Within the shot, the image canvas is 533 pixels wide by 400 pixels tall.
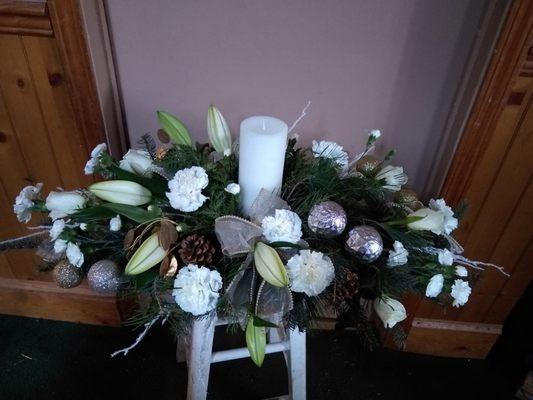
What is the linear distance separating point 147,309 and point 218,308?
0.13 m

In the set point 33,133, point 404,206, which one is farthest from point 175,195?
point 33,133

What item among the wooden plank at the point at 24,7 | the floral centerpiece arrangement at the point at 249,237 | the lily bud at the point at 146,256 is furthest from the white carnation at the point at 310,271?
the wooden plank at the point at 24,7

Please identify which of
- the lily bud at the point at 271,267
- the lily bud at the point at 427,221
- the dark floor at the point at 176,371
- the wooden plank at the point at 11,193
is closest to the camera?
the lily bud at the point at 271,267

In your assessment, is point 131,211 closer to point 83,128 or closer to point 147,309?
point 147,309

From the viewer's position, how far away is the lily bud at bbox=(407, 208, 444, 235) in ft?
2.34

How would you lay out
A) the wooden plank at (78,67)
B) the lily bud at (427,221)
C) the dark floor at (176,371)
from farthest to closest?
the dark floor at (176,371)
the wooden plank at (78,67)
the lily bud at (427,221)

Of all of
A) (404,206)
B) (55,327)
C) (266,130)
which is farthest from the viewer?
(55,327)

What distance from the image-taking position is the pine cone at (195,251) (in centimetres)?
66

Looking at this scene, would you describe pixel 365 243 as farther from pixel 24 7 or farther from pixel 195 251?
pixel 24 7

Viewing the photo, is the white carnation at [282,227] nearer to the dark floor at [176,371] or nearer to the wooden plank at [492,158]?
the wooden plank at [492,158]

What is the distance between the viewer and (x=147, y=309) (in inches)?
27.8

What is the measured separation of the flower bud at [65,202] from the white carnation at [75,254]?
0.07 meters

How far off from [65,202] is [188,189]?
0.84 ft

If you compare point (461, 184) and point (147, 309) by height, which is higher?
point (461, 184)
